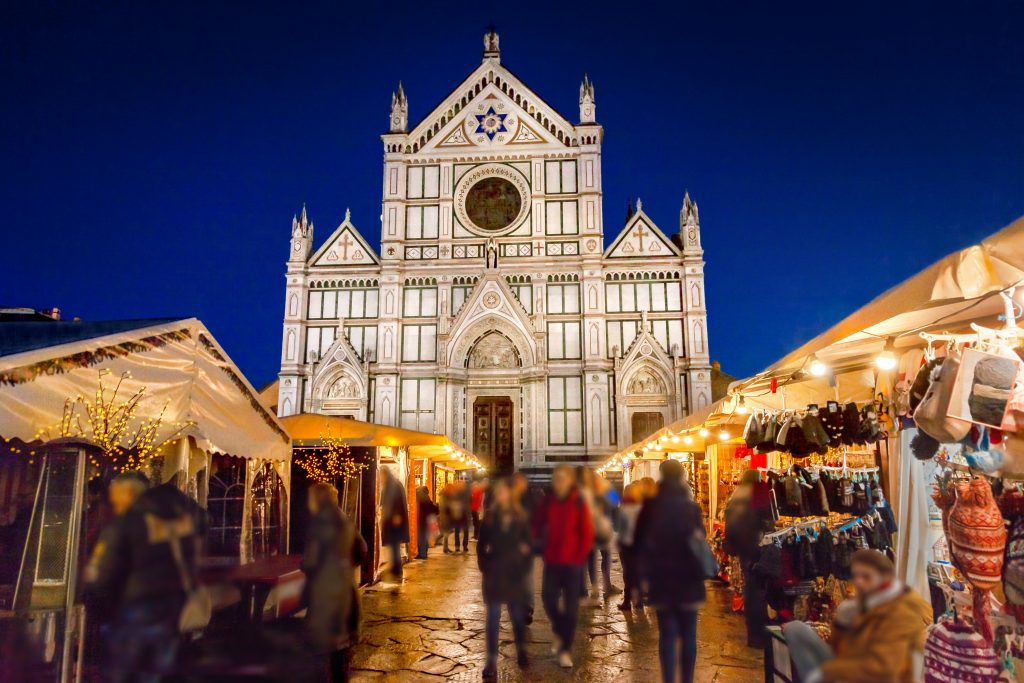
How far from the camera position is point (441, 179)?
3747 cm

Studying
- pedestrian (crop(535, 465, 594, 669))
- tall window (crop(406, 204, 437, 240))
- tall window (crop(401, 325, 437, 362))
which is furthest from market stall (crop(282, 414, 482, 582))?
tall window (crop(406, 204, 437, 240))

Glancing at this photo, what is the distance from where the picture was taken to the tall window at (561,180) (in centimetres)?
3681

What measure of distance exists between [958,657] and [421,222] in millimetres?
34187

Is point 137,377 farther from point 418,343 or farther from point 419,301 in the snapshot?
point 419,301

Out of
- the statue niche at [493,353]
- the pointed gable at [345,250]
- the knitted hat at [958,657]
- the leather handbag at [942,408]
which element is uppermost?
the pointed gable at [345,250]

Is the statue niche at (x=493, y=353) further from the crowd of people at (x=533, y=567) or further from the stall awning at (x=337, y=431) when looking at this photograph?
the crowd of people at (x=533, y=567)

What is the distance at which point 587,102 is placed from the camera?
37.3 m

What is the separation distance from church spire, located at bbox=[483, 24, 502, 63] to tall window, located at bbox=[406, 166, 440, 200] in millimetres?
7280

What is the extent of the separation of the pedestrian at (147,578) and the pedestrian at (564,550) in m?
1.16

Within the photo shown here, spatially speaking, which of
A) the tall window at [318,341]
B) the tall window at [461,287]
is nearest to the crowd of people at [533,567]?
the tall window at [461,287]

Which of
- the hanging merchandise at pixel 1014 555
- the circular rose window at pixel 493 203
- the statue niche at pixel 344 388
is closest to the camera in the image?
the hanging merchandise at pixel 1014 555

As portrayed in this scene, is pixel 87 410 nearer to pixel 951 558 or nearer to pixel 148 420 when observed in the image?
pixel 148 420

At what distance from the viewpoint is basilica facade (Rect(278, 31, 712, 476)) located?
34.7m

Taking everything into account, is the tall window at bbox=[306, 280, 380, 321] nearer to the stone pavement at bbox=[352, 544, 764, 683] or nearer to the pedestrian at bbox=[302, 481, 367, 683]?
the stone pavement at bbox=[352, 544, 764, 683]
